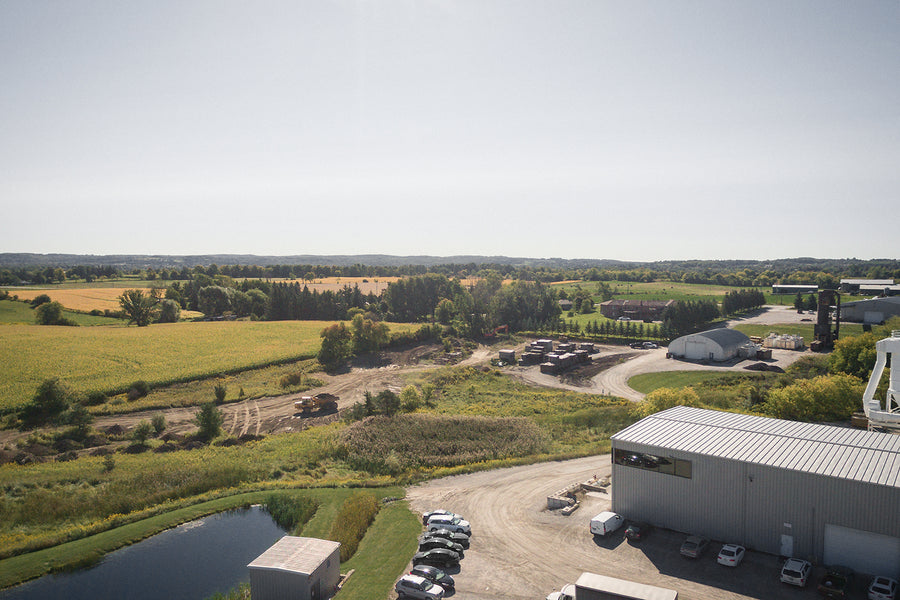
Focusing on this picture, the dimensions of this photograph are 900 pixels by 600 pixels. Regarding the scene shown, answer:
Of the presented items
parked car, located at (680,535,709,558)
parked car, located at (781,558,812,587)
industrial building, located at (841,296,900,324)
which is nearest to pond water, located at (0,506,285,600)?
parked car, located at (680,535,709,558)

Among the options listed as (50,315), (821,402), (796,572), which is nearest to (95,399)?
(50,315)

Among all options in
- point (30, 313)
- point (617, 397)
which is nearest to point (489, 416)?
point (617, 397)

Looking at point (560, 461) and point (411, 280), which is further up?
point (411, 280)

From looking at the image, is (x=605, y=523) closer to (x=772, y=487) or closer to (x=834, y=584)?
(x=772, y=487)

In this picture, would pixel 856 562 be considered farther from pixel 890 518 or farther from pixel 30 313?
pixel 30 313

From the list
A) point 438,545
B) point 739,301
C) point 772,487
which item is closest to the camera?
point 772,487
